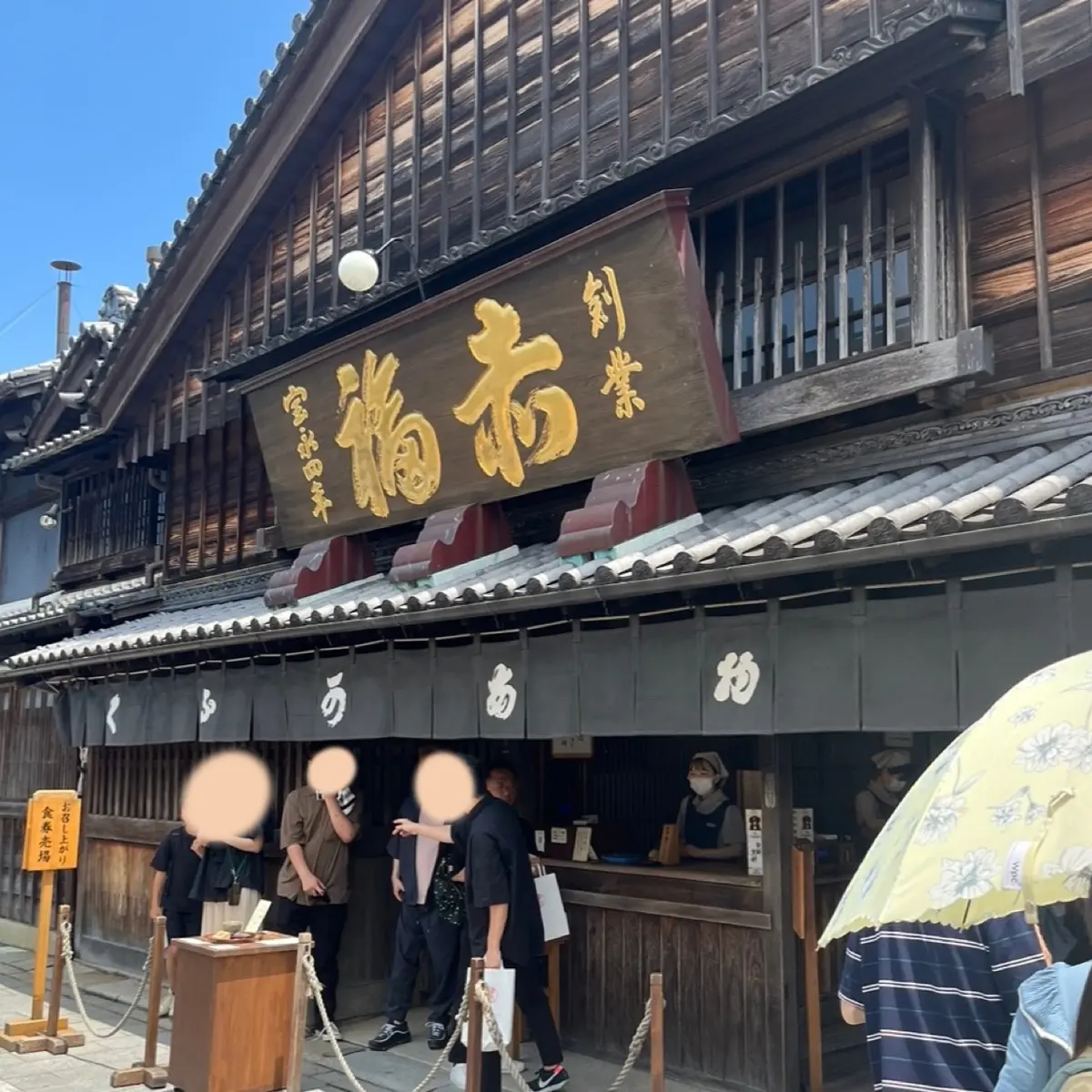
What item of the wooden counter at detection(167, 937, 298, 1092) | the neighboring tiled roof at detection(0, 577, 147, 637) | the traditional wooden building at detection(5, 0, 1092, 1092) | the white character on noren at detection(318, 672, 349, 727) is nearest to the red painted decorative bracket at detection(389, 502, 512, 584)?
the traditional wooden building at detection(5, 0, 1092, 1092)

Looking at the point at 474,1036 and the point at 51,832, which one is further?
the point at 51,832

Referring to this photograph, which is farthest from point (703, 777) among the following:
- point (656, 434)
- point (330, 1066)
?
point (330, 1066)

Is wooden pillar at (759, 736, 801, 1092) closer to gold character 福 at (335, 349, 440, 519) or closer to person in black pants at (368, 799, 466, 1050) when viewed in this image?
person in black pants at (368, 799, 466, 1050)

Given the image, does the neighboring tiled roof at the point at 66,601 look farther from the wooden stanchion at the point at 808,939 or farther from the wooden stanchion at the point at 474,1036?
the wooden stanchion at the point at 808,939

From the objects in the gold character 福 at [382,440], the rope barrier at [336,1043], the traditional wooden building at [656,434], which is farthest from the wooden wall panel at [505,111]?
the rope barrier at [336,1043]

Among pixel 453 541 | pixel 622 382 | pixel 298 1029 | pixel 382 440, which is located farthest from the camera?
pixel 382 440

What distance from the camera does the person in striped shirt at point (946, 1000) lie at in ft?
12.3

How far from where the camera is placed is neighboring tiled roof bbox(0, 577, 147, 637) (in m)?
14.7

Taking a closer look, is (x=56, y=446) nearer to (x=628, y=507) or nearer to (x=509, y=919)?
(x=628, y=507)

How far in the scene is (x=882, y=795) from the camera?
881 cm

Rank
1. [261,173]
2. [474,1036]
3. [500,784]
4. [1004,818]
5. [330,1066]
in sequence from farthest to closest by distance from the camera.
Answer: [261,173] → [330,1066] → [500,784] → [474,1036] → [1004,818]

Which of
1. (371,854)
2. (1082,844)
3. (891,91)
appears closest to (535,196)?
(891,91)

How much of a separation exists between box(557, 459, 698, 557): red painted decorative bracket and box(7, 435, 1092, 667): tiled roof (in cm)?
10

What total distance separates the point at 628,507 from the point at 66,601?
1103cm
